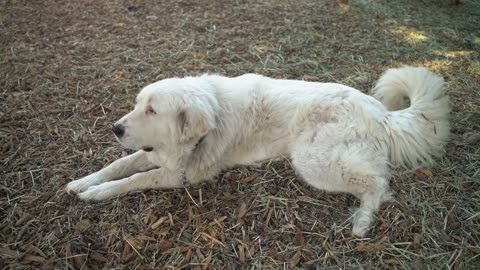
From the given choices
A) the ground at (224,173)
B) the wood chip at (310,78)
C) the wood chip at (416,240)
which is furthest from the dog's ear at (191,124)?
the wood chip at (310,78)

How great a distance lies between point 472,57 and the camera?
517cm

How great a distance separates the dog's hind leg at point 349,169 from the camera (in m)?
2.91

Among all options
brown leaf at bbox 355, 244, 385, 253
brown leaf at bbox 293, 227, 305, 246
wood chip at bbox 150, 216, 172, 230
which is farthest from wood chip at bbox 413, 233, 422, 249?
wood chip at bbox 150, 216, 172, 230

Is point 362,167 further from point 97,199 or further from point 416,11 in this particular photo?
point 416,11

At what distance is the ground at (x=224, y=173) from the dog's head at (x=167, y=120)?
514mm

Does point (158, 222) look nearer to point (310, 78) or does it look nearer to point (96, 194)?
point (96, 194)

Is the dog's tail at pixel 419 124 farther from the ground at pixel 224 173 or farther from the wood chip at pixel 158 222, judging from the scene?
the wood chip at pixel 158 222

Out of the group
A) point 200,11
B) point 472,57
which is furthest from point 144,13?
point 472,57

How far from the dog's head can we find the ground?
51 centimetres

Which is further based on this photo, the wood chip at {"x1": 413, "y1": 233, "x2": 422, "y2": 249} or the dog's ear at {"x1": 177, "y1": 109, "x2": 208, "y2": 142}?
the dog's ear at {"x1": 177, "y1": 109, "x2": 208, "y2": 142}

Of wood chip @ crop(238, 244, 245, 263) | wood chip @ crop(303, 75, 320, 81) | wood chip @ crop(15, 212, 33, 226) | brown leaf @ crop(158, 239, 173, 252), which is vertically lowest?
wood chip @ crop(238, 244, 245, 263)

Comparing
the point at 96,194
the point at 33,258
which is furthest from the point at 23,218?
the point at 96,194

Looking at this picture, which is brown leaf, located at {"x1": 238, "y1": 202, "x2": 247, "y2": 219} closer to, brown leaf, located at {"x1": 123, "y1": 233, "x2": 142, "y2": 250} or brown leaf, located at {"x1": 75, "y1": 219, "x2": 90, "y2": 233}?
brown leaf, located at {"x1": 123, "y1": 233, "x2": 142, "y2": 250}

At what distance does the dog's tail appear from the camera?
306cm
